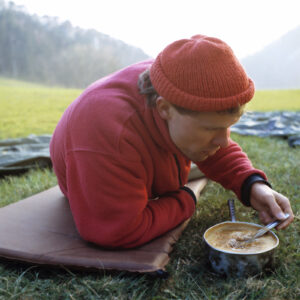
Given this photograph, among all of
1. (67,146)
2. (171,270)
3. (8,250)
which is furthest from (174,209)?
(8,250)

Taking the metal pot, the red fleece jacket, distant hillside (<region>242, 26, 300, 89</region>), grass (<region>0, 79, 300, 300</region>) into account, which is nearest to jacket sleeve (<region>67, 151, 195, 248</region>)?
the red fleece jacket

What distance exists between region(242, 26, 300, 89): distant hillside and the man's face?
32185 mm

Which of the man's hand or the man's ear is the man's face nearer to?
the man's ear

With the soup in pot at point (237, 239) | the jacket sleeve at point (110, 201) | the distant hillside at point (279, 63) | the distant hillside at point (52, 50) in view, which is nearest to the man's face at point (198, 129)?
the jacket sleeve at point (110, 201)

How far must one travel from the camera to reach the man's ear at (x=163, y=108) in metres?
1.28

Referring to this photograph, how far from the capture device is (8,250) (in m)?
1.43

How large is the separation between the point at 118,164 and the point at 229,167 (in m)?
0.66

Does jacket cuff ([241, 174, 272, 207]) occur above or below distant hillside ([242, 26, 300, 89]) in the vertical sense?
above

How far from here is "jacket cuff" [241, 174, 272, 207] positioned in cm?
159

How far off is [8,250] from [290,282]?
106cm

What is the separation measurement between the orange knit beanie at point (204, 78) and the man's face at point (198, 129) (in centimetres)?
5

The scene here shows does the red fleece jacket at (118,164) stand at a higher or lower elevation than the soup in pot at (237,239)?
higher

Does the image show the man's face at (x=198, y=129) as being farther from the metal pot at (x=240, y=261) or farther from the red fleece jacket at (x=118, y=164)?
the metal pot at (x=240, y=261)

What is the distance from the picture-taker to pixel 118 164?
132cm
